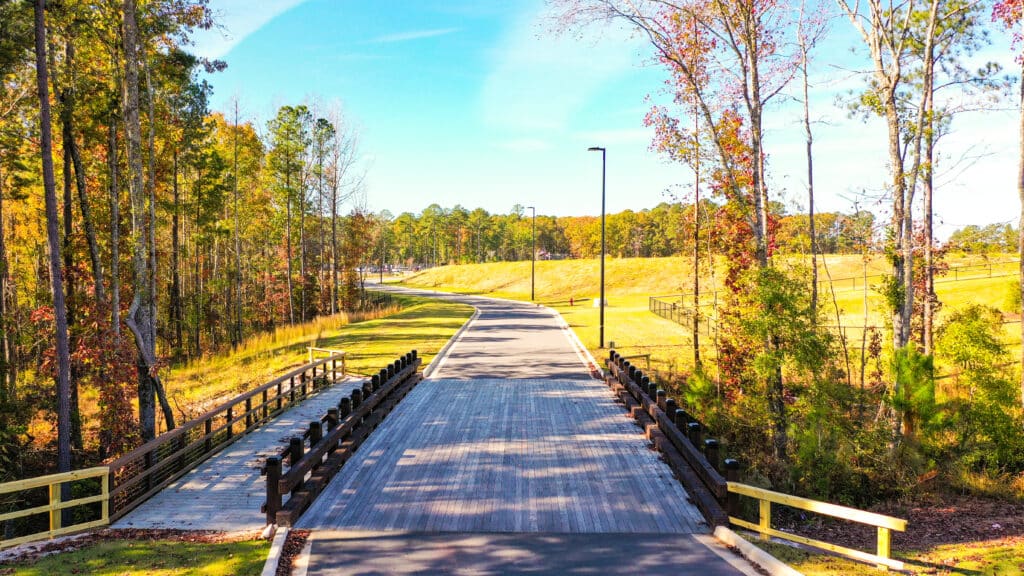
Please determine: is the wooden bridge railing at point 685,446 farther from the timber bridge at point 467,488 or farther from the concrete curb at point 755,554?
the concrete curb at point 755,554

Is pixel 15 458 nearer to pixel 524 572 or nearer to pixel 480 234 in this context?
pixel 524 572

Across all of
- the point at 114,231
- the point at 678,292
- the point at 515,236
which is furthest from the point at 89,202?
the point at 515,236

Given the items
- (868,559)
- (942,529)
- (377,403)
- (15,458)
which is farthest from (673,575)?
(15,458)

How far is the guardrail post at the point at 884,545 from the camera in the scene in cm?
616

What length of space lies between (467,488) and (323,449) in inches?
93.2

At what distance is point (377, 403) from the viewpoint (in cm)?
1308

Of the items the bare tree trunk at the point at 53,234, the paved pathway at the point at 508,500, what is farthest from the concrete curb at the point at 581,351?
the bare tree trunk at the point at 53,234

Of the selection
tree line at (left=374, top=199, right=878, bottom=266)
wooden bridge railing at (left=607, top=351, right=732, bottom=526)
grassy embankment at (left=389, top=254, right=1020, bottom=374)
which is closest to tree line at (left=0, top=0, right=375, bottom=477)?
wooden bridge railing at (left=607, top=351, right=732, bottom=526)

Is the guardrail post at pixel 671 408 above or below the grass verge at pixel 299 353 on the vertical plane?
above

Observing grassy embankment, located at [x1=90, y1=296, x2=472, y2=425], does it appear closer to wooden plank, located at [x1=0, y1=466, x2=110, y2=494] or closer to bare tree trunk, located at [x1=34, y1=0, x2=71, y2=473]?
bare tree trunk, located at [x1=34, y1=0, x2=71, y2=473]

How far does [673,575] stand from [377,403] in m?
8.38

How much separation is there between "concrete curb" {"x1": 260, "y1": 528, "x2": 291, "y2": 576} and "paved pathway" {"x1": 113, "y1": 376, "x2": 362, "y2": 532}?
3.61 ft

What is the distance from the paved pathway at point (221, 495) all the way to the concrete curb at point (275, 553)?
3.61ft

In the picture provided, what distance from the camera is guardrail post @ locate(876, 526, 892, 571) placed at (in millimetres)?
6160
